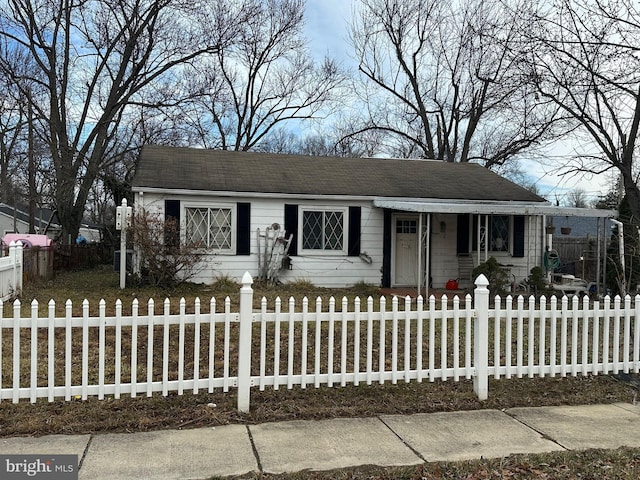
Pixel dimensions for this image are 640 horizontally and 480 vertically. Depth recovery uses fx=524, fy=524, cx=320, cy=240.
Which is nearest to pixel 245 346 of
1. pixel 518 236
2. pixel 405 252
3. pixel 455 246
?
pixel 405 252

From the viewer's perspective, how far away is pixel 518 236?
14.7 m

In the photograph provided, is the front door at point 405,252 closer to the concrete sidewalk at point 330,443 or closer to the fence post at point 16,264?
the fence post at point 16,264

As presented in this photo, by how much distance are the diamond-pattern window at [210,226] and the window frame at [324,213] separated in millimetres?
1767

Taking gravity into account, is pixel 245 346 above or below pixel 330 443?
above

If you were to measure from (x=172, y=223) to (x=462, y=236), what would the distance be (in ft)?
25.2

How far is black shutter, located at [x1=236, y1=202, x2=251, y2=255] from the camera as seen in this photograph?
511 inches

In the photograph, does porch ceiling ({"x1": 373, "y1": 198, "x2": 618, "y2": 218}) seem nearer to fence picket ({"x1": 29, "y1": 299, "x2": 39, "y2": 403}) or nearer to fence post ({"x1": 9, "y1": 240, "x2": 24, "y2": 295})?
fence post ({"x1": 9, "y1": 240, "x2": 24, "y2": 295})

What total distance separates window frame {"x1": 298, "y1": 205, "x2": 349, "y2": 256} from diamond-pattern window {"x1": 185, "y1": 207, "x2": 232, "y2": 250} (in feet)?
5.80

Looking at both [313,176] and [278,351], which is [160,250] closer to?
[313,176]

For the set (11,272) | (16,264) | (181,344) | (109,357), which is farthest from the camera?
(16,264)

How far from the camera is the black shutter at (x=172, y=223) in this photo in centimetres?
1176

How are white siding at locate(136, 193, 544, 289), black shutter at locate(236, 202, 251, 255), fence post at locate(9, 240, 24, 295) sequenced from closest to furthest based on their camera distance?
fence post at locate(9, 240, 24, 295), white siding at locate(136, 193, 544, 289), black shutter at locate(236, 202, 251, 255)

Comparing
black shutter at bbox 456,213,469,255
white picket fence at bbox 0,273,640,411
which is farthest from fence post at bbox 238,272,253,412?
black shutter at bbox 456,213,469,255

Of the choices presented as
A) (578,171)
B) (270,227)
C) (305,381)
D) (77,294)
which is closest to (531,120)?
(578,171)
